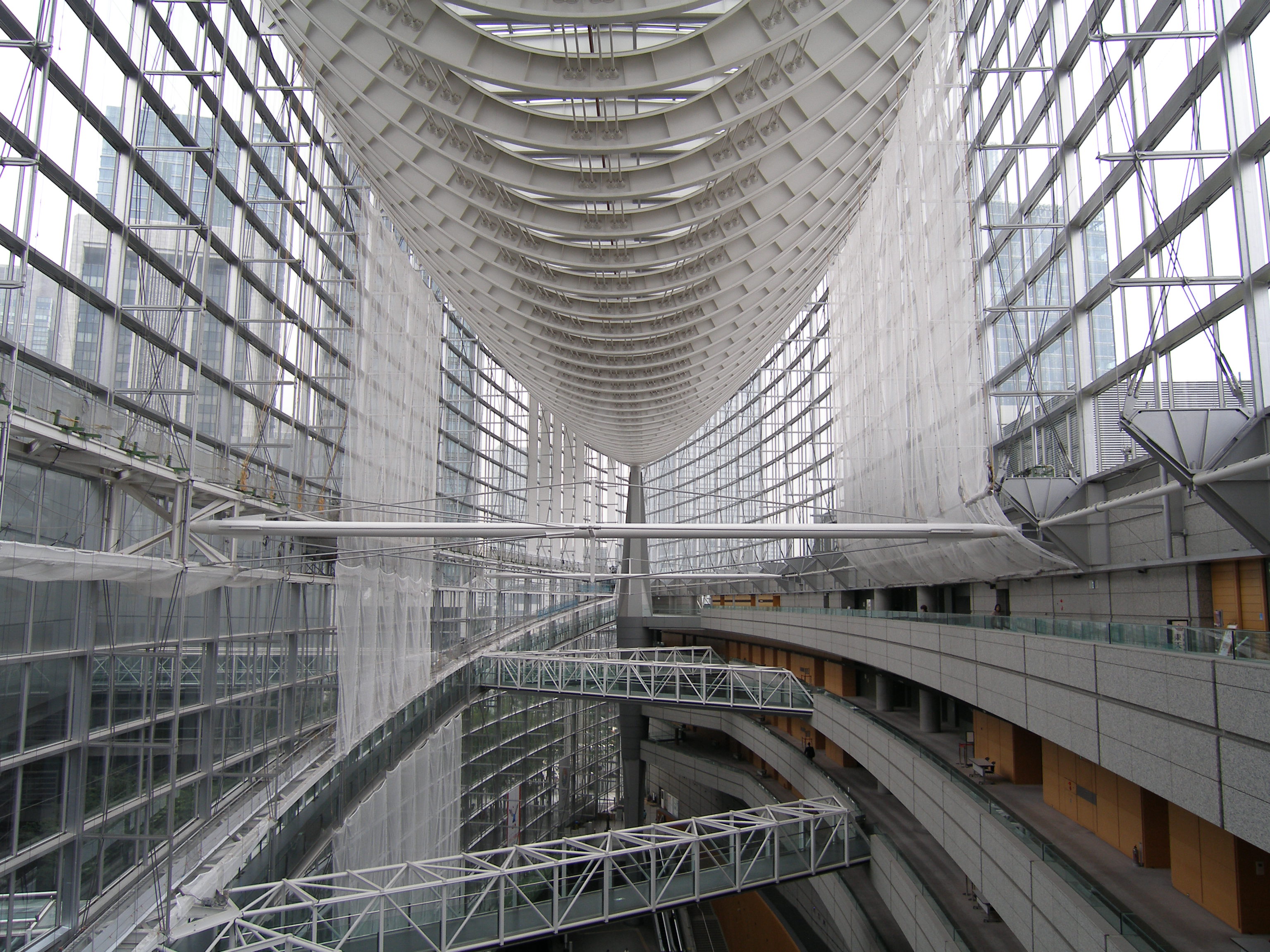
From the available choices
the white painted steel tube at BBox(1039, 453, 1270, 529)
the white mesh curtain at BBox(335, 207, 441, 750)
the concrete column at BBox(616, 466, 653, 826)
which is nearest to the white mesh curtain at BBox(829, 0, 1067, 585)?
the white painted steel tube at BBox(1039, 453, 1270, 529)

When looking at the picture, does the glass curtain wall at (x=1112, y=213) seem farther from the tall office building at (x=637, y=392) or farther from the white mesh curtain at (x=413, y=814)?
the white mesh curtain at (x=413, y=814)

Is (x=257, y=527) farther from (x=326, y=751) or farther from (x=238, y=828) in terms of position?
(x=326, y=751)

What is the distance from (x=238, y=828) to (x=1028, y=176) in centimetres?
2174

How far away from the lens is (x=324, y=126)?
23406 millimetres

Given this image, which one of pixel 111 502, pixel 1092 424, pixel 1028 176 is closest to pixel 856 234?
pixel 1028 176

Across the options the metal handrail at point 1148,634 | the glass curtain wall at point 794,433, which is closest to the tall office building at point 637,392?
the metal handrail at point 1148,634

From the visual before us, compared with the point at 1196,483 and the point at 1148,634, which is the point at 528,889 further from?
the point at 1196,483

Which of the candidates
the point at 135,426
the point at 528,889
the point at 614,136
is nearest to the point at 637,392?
the point at 614,136

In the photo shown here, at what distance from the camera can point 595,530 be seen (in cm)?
1442

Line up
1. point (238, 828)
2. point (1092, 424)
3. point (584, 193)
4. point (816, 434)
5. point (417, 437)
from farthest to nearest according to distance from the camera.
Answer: point (816, 434)
point (417, 437)
point (1092, 424)
point (238, 828)
point (584, 193)

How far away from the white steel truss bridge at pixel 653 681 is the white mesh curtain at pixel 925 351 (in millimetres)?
5211

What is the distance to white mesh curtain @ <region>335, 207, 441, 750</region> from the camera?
1802 centimetres

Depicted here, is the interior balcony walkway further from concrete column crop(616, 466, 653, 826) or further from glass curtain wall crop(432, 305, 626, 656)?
concrete column crop(616, 466, 653, 826)

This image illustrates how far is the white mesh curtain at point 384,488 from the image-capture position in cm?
1802
